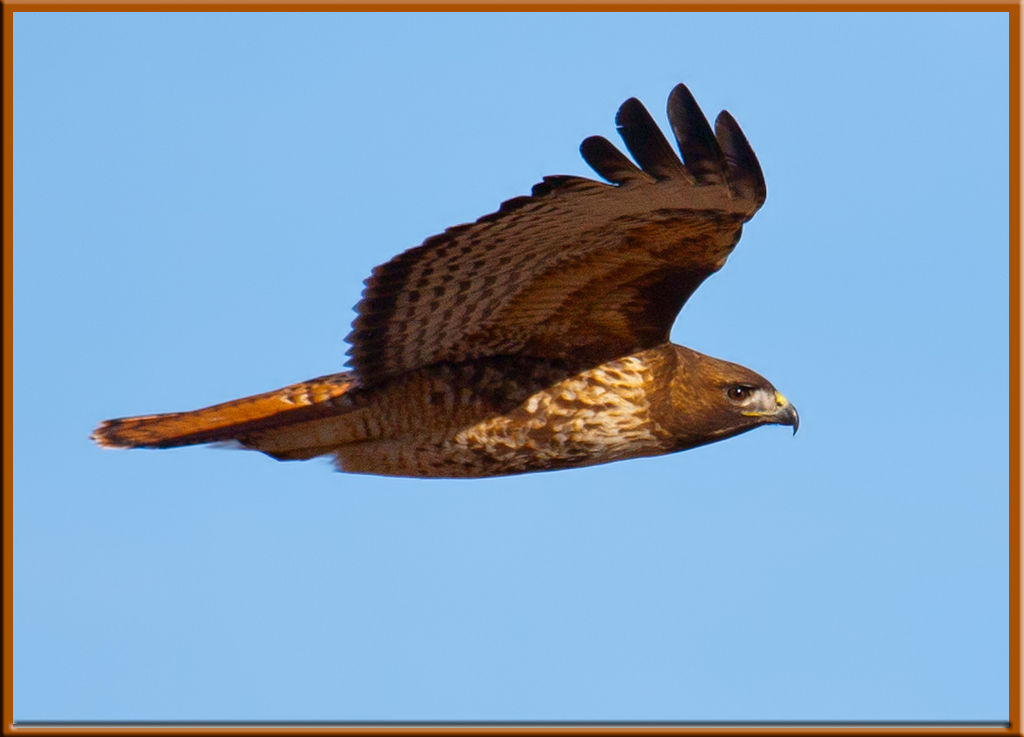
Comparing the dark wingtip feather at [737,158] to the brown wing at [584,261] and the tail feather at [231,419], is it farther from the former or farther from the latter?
the tail feather at [231,419]

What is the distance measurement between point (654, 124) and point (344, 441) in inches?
90.5

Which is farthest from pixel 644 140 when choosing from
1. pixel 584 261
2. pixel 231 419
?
pixel 231 419

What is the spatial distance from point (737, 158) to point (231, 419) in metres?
2.67

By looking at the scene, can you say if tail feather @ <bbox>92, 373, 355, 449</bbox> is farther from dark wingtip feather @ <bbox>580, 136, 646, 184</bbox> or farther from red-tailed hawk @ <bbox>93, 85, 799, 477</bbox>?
dark wingtip feather @ <bbox>580, 136, 646, 184</bbox>

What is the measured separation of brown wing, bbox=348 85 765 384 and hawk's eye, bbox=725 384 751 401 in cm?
48

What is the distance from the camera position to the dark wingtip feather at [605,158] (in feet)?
22.1

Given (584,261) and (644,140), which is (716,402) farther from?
(644,140)

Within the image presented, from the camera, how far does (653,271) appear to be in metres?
7.61

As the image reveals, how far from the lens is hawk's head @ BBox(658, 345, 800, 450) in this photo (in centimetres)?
812

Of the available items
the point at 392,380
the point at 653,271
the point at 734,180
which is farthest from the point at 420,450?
the point at 734,180

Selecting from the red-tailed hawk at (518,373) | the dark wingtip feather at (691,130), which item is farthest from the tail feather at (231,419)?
the dark wingtip feather at (691,130)

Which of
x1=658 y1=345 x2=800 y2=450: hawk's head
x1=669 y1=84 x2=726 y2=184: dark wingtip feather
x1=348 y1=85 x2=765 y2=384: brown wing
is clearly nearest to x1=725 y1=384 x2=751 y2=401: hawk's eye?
x1=658 y1=345 x2=800 y2=450: hawk's head

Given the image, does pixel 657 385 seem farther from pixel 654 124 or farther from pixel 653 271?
pixel 654 124

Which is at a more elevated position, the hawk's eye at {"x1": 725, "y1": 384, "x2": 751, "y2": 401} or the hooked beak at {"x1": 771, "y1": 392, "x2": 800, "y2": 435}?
the hawk's eye at {"x1": 725, "y1": 384, "x2": 751, "y2": 401}
